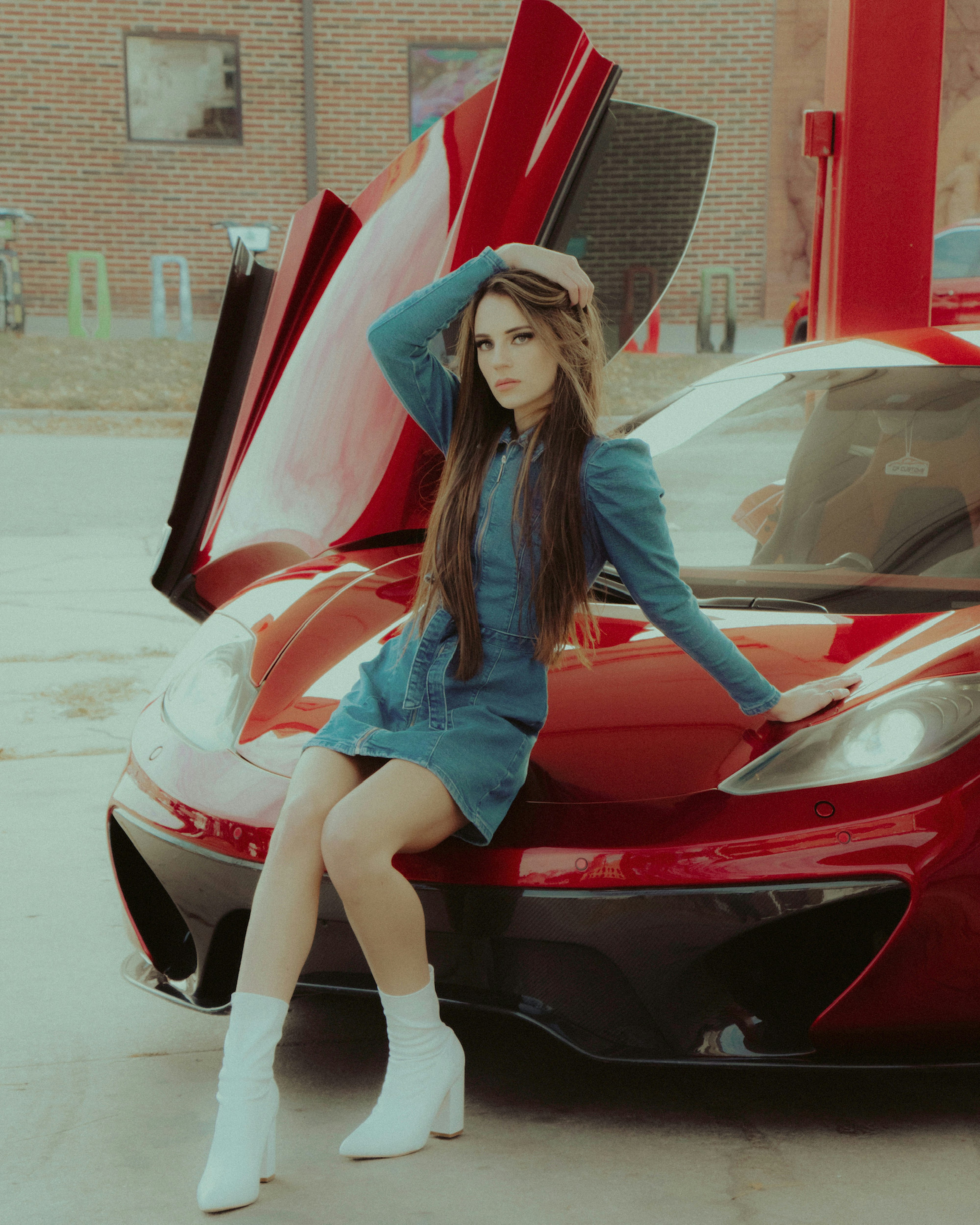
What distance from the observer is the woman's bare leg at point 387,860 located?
2.04 m

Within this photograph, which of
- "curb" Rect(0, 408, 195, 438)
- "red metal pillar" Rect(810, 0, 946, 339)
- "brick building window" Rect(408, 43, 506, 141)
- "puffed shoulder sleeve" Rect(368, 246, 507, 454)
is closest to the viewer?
"puffed shoulder sleeve" Rect(368, 246, 507, 454)

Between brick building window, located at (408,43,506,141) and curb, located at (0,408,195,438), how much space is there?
23.3 ft

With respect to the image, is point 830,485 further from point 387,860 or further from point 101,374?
point 101,374

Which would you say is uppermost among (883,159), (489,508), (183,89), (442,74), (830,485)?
(442,74)

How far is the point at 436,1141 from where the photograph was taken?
2.21m

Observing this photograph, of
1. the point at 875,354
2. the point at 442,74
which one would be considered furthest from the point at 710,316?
the point at 875,354

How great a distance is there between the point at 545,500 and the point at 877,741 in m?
0.62

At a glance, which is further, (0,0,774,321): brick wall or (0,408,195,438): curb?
(0,0,774,321): brick wall

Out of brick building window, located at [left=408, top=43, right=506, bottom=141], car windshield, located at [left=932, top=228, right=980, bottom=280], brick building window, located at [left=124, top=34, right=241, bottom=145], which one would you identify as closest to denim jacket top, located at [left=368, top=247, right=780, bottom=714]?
car windshield, located at [left=932, top=228, right=980, bottom=280]

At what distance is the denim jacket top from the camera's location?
2.21 meters

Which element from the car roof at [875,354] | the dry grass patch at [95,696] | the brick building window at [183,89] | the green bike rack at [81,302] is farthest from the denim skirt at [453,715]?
the brick building window at [183,89]

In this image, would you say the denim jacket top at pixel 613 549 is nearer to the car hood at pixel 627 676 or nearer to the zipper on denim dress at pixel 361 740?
the car hood at pixel 627 676

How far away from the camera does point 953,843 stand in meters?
1.99

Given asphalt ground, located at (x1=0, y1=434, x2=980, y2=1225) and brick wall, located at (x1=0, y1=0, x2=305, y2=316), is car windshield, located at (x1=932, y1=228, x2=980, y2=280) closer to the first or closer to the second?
brick wall, located at (x1=0, y1=0, x2=305, y2=316)
